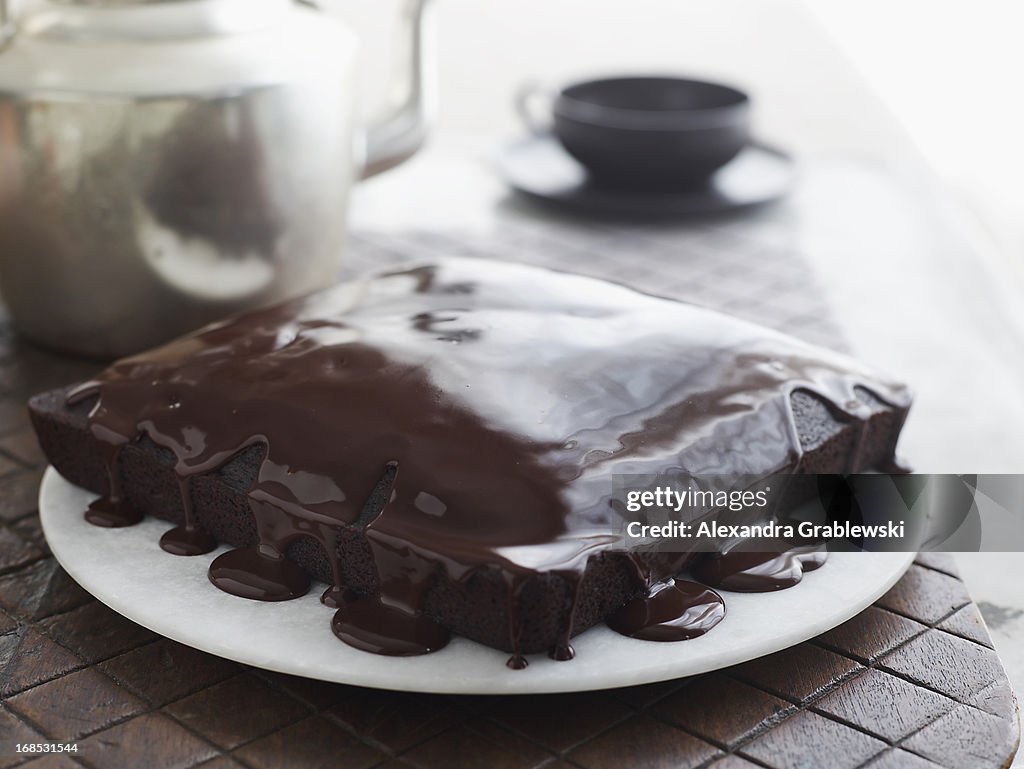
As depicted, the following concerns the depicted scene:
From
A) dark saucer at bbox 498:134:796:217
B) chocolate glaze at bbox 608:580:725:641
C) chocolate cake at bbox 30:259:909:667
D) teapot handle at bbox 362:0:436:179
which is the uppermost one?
teapot handle at bbox 362:0:436:179

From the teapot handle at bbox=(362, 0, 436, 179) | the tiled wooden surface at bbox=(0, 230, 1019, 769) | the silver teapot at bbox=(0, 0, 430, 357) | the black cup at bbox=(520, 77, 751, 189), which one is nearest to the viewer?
the tiled wooden surface at bbox=(0, 230, 1019, 769)

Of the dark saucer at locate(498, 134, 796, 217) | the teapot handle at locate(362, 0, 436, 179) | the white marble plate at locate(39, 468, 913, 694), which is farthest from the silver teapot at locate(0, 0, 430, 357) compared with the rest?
the dark saucer at locate(498, 134, 796, 217)

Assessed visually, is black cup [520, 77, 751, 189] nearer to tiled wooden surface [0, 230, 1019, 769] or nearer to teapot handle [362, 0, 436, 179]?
teapot handle [362, 0, 436, 179]

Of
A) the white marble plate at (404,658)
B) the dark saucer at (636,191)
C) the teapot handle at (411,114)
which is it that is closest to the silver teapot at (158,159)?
the teapot handle at (411,114)

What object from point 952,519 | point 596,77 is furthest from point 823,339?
point 596,77

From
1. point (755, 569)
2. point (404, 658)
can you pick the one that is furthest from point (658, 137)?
point (404, 658)

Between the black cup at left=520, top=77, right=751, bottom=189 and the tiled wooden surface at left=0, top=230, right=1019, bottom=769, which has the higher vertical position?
the black cup at left=520, top=77, right=751, bottom=189

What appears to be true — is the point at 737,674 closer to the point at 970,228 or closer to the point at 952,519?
the point at 952,519

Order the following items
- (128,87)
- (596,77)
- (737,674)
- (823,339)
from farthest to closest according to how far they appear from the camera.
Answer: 1. (596,77)
2. (823,339)
3. (128,87)
4. (737,674)
